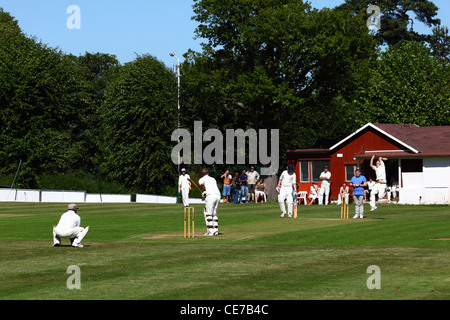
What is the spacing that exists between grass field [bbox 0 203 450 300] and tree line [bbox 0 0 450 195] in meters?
28.5

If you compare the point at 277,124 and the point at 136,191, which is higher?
the point at 277,124

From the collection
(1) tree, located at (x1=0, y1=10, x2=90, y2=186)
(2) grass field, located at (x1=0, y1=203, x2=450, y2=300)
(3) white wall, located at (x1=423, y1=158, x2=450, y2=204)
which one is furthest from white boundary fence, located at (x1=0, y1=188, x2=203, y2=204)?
(2) grass field, located at (x1=0, y1=203, x2=450, y2=300)

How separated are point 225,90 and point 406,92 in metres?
20.4

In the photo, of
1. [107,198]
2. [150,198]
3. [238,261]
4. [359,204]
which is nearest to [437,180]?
[359,204]

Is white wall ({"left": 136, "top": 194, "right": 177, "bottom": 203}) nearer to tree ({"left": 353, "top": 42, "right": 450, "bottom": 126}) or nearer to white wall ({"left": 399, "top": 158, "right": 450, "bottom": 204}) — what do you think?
tree ({"left": 353, "top": 42, "right": 450, "bottom": 126})

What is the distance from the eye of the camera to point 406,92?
69.5 meters

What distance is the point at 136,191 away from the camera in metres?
73.9

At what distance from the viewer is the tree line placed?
56.0 m

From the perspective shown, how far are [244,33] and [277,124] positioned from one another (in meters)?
8.01

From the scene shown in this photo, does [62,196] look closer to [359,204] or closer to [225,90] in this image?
[225,90]

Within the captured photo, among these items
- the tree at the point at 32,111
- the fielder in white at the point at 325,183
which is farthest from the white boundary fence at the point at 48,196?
the fielder in white at the point at 325,183

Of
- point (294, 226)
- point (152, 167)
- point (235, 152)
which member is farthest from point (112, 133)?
point (294, 226)

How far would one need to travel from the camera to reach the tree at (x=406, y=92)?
68.6 m
